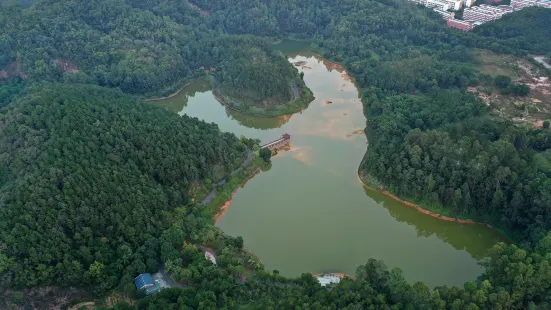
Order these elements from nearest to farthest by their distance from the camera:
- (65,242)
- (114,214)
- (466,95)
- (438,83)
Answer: (65,242)
(114,214)
(466,95)
(438,83)

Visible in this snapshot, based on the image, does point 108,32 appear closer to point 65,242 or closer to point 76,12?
point 76,12

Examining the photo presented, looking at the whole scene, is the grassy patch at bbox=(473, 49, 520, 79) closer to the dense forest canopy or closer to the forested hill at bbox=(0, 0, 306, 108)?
the dense forest canopy

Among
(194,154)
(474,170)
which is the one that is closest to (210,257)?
(194,154)

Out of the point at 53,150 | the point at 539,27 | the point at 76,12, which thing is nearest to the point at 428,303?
the point at 53,150

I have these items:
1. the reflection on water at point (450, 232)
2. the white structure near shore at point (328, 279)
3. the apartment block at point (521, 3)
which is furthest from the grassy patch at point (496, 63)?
the white structure near shore at point (328, 279)

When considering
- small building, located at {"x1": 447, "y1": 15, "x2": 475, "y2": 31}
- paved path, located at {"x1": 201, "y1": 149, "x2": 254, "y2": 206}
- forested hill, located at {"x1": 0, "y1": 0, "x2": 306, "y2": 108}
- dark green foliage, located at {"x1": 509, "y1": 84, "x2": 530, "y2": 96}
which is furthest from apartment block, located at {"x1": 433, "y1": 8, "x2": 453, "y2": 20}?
paved path, located at {"x1": 201, "y1": 149, "x2": 254, "y2": 206}
